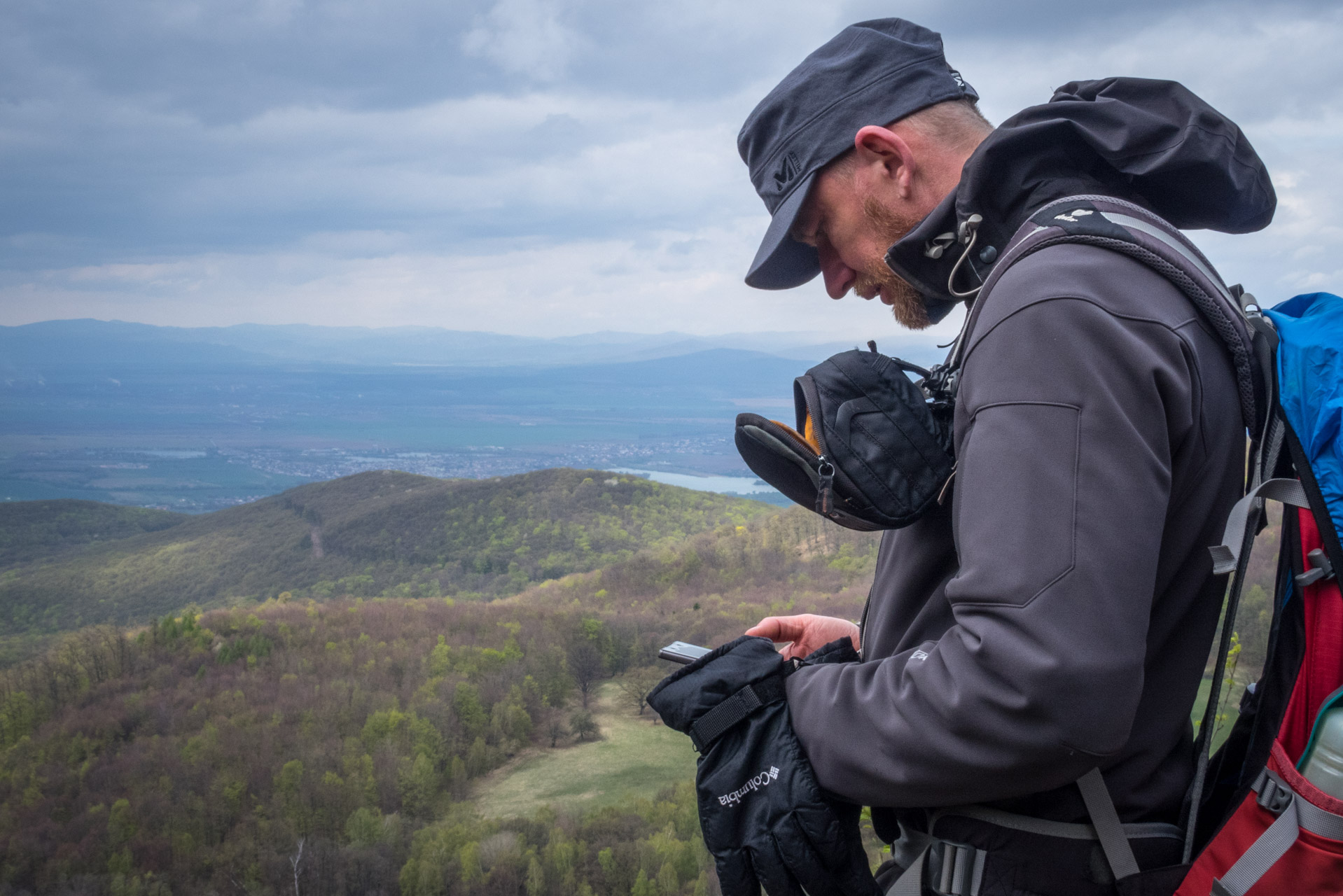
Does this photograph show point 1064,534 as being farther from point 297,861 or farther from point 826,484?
point 297,861

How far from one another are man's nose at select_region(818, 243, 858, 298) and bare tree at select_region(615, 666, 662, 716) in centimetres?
258

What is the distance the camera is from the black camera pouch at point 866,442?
1187 millimetres

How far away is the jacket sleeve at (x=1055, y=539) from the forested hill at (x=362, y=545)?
4211 mm

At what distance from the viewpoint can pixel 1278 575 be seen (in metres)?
1.22

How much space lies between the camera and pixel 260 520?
19.8ft

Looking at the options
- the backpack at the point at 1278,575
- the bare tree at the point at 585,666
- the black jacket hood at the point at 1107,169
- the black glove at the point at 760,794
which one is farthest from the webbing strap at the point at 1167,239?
the bare tree at the point at 585,666

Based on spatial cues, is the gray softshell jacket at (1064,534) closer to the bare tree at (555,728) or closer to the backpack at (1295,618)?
the backpack at (1295,618)

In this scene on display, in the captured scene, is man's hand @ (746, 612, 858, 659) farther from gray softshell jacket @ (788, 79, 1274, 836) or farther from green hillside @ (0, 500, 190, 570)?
green hillside @ (0, 500, 190, 570)

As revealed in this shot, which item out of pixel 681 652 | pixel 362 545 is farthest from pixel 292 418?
pixel 681 652

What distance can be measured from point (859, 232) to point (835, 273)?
21 cm

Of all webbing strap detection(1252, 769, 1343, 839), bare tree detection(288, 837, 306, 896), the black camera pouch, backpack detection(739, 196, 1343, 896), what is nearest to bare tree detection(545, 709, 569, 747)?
bare tree detection(288, 837, 306, 896)

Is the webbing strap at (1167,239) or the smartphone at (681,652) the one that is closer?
the webbing strap at (1167,239)

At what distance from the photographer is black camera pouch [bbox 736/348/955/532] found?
119 cm

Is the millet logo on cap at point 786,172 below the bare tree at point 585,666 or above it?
above
